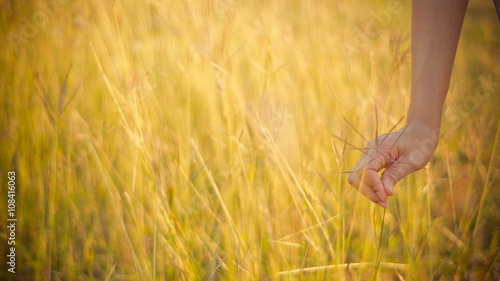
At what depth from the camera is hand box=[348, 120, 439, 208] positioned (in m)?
0.61

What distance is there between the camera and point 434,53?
738 millimetres

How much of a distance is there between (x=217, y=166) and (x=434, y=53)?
2.39ft

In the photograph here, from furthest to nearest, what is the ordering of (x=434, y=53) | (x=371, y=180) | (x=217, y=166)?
(x=217, y=166) → (x=434, y=53) → (x=371, y=180)

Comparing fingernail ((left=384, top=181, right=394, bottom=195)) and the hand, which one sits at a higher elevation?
the hand

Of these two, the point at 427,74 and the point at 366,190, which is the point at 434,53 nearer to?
the point at 427,74

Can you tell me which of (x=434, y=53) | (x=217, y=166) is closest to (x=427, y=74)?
(x=434, y=53)

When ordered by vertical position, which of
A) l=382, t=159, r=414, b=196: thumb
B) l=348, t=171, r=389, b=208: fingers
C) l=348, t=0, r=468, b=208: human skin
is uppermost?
l=348, t=0, r=468, b=208: human skin

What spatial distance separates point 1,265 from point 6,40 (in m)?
0.75

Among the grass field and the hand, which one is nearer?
the hand

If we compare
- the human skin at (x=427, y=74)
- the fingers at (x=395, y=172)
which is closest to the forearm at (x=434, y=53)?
the human skin at (x=427, y=74)

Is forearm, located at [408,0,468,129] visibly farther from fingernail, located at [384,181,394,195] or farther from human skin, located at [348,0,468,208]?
fingernail, located at [384,181,394,195]

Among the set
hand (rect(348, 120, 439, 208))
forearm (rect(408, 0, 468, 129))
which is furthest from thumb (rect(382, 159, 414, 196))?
forearm (rect(408, 0, 468, 129))

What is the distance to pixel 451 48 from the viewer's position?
0.74 m

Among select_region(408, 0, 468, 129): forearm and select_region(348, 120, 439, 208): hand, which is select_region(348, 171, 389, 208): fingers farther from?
select_region(408, 0, 468, 129): forearm
